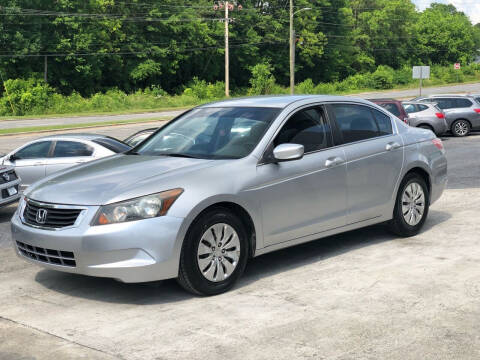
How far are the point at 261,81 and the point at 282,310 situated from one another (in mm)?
69871

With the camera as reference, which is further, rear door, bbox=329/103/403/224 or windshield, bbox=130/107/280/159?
rear door, bbox=329/103/403/224

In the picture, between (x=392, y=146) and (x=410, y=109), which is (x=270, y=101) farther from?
(x=410, y=109)

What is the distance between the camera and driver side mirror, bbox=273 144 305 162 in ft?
20.5

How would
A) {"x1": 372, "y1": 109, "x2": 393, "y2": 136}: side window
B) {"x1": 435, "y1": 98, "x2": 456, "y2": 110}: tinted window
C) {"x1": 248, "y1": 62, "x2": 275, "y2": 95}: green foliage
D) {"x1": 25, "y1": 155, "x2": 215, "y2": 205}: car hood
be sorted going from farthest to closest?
{"x1": 248, "y1": 62, "x2": 275, "y2": 95}: green foliage → {"x1": 435, "y1": 98, "x2": 456, "y2": 110}: tinted window → {"x1": 372, "y1": 109, "x2": 393, "y2": 136}: side window → {"x1": 25, "y1": 155, "x2": 215, "y2": 205}: car hood

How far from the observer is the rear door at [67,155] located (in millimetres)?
12703

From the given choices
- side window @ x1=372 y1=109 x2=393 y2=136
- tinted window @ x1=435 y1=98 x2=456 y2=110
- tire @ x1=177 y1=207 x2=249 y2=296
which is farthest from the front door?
tinted window @ x1=435 y1=98 x2=456 y2=110

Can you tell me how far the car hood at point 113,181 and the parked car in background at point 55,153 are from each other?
20.2ft

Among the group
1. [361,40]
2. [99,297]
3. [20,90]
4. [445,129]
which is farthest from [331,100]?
[361,40]

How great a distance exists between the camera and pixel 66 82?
6328 cm

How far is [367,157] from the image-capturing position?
A: 23.7ft

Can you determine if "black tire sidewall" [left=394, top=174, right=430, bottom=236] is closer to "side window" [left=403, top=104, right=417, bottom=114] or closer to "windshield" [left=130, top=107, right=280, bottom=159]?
"windshield" [left=130, top=107, right=280, bottom=159]

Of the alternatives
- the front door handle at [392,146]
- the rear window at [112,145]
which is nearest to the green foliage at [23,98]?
the rear window at [112,145]

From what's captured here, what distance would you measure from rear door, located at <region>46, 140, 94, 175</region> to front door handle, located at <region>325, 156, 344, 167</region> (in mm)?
6817

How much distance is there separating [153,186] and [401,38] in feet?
350
